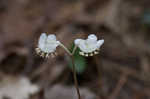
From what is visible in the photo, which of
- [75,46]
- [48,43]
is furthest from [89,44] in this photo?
[48,43]

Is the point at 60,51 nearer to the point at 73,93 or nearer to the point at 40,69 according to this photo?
the point at 40,69

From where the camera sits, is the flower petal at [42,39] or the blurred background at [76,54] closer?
the flower petal at [42,39]

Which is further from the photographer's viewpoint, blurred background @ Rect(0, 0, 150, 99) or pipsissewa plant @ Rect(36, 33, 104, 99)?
blurred background @ Rect(0, 0, 150, 99)

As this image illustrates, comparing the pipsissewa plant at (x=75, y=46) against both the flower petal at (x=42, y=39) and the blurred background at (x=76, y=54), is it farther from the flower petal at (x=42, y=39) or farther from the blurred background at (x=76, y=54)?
the blurred background at (x=76, y=54)

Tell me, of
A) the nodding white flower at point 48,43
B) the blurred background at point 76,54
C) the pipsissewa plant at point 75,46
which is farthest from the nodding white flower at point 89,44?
the blurred background at point 76,54

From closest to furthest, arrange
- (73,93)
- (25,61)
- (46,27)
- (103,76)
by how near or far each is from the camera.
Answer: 1. (73,93)
2. (103,76)
3. (25,61)
4. (46,27)

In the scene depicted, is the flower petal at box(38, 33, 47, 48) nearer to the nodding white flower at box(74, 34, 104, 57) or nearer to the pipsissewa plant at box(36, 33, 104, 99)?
the pipsissewa plant at box(36, 33, 104, 99)

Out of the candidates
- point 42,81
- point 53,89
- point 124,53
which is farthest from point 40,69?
point 124,53

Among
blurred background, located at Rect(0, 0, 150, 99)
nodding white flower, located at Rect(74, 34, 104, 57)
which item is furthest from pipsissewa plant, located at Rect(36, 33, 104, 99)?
blurred background, located at Rect(0, 0, 150, 99)
